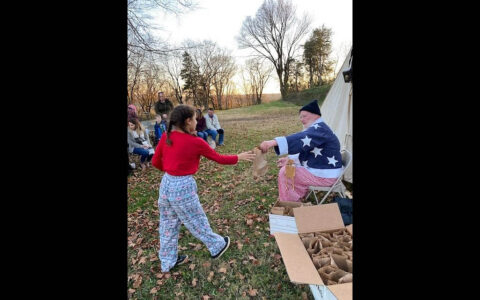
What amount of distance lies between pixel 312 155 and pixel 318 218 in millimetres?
1223

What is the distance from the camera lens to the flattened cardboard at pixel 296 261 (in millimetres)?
1792

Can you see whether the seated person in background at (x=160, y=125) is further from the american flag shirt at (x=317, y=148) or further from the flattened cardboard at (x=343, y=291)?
the flattened cardboard at (x=343, y=291)

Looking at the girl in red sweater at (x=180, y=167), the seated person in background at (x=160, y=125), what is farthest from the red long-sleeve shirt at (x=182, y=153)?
the seated person in background at (x=160, y=125)

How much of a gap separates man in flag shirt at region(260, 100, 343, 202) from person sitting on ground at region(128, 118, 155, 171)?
4697 mm

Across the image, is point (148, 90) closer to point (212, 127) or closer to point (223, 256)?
point (212, 127)

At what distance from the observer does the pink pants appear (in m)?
3.45

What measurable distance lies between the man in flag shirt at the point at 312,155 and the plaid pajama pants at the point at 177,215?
1271mm

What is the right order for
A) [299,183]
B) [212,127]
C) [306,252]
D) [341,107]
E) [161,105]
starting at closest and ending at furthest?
[306,252] → [299,183] → [341,107] → [161,105] → [212,127]

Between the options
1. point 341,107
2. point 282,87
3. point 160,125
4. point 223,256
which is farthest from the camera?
point 282,87

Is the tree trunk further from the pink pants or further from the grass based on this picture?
the pink pants

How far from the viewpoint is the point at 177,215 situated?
2.55 m

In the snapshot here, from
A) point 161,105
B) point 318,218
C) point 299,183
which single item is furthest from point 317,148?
point 161,105
